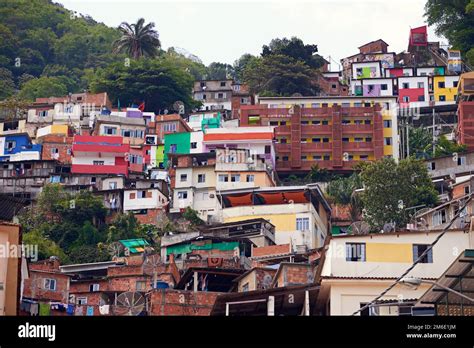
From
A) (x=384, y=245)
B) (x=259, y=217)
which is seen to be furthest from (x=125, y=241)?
(x=384, y=245)

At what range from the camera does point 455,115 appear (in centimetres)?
8344

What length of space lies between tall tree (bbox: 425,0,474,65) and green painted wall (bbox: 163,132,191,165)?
32.8 meters

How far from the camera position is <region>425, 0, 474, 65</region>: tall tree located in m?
94.9

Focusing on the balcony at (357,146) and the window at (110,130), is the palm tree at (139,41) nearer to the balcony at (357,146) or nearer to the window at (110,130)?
the window at (110,130)

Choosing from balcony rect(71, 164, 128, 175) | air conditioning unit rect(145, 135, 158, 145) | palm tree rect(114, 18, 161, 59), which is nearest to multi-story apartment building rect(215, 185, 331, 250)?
balcony rect(71, 164, 128, 175)

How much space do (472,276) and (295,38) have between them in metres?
84.6

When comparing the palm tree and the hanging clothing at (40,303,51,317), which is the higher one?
the palm tree

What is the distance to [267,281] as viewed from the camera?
33.7 meters

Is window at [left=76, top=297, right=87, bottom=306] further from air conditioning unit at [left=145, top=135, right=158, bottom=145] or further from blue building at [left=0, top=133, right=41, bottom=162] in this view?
air conditioning unit at [left=145, top=135, right=158, bottom=145]

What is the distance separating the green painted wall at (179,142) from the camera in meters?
74.4

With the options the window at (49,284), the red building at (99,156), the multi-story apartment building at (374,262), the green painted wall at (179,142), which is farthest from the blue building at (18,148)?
the multi-story apartment building at (374,262)

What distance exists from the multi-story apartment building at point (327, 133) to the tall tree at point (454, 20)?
64.9 ft

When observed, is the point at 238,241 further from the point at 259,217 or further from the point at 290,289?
the point at 290,289

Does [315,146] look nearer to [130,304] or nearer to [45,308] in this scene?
[45,308]
